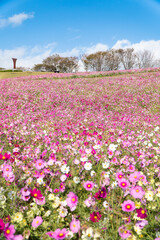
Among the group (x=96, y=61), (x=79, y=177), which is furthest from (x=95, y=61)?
(x=79, y=177)

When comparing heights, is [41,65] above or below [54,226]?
above

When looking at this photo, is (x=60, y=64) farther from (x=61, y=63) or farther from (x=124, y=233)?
(x=124, y=233)

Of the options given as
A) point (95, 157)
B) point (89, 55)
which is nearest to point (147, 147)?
point (95, 157)

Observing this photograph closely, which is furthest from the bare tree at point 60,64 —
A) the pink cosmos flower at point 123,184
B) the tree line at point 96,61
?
the pink cosmos flower at point 123,184

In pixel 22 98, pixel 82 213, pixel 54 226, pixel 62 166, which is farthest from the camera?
pixel 22 98

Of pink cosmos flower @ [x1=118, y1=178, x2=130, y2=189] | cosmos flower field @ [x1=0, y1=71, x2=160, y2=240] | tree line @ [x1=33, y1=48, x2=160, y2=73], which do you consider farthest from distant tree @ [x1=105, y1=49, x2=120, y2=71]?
pink cosmos flower @ [x1=118, y1=178, x2=130, y2=189]

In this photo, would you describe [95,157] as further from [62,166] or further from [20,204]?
[20,204]

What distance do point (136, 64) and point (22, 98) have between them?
7912cm

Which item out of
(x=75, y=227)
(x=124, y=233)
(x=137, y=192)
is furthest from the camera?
(x=137, y=192)

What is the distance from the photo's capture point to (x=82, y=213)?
7.31ft

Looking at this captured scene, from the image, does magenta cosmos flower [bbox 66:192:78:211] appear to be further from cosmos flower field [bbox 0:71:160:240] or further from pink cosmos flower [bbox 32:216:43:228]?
pink cosmos flower [bbox 32:216:43:228]

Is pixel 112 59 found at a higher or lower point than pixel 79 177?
higher

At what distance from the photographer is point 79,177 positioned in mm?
2701

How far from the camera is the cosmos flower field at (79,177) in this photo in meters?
1.86
